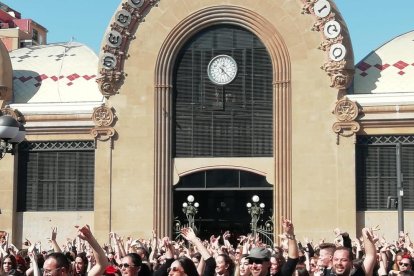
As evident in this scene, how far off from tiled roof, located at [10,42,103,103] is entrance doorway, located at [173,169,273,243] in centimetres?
668

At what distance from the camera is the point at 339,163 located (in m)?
41.1

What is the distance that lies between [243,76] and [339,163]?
5981mm

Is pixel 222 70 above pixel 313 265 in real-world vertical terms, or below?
above

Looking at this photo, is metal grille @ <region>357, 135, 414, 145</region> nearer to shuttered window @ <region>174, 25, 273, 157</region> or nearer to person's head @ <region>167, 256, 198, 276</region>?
shuttered window @ <region>174, 25, 273, 157</region>

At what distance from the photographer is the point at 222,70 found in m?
43.1

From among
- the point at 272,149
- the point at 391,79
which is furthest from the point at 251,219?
the point at 391,79

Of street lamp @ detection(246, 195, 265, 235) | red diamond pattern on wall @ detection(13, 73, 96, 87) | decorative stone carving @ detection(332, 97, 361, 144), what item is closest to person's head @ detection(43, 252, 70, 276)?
street lamp @ detection(246, 195, 265, 235)

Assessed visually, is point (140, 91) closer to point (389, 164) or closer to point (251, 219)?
point (251, 219)

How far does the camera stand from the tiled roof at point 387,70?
1687 inches

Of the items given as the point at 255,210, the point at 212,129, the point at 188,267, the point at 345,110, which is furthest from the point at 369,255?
the point at 212,129

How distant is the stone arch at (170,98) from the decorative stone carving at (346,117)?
2.12m

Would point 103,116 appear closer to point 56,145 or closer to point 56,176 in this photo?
point 56,145

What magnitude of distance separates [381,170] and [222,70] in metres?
8.41

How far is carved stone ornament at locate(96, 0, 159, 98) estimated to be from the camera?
144 ft
